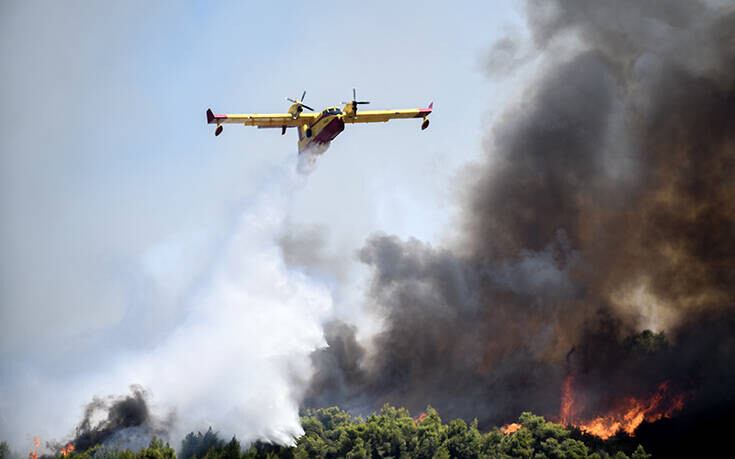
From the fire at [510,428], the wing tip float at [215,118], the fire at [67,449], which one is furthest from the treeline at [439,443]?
the wing tip float at [215,118]

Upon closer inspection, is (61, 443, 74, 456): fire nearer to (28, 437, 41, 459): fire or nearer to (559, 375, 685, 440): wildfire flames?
(28, 437, 41, 459): fire

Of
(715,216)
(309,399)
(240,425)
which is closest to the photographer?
(240,425)

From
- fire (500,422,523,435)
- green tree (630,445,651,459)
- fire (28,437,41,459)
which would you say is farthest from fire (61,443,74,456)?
green tree (630,445,651,459)

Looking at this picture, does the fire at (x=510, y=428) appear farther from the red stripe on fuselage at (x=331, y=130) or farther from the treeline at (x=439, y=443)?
the red stripe on fuselage at (x=331, y=130)

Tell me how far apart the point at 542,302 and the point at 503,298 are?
6.38 meters

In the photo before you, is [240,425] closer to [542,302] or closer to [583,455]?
[583,455]

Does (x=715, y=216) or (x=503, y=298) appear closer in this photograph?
(x=715, y=216)

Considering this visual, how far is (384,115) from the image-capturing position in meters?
87.4

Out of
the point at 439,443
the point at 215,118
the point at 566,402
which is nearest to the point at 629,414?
the point at 566,402

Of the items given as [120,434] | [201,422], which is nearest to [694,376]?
[201,422]

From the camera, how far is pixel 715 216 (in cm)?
9888

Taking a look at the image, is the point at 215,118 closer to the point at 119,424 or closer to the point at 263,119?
the point at 263,119

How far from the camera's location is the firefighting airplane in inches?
3110

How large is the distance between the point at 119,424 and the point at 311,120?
4407cm
